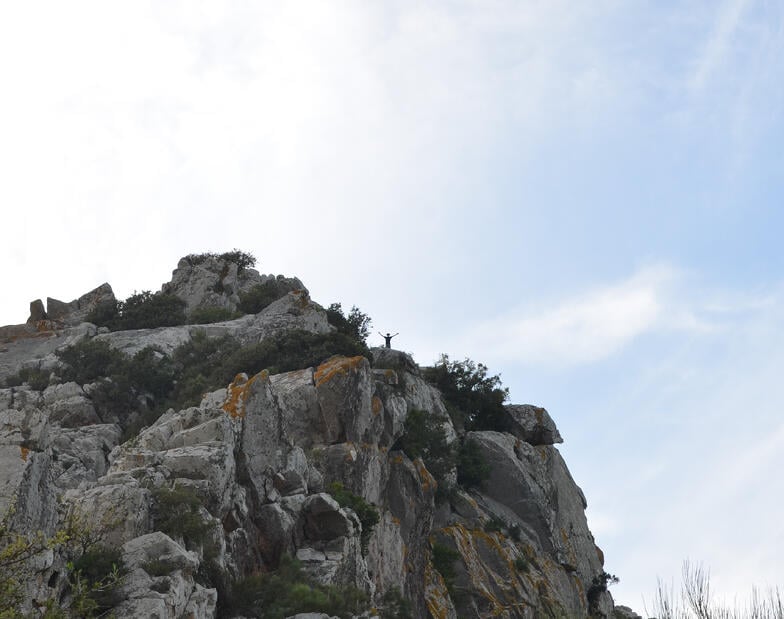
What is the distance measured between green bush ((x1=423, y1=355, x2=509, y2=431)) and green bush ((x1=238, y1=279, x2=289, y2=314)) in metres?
10.4

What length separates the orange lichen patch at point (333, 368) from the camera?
31.8 metres

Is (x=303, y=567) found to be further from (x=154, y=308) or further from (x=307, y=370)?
(x=154, y=308)

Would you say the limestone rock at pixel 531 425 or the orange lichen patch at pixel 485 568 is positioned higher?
the limestone rock at pixel 531 425

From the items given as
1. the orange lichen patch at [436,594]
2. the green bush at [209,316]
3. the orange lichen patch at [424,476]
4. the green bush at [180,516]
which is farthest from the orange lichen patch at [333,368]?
the green bush at [209,316]

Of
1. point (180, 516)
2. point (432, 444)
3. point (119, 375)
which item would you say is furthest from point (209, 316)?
point (180, 516)

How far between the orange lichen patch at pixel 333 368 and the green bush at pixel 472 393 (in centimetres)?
1888

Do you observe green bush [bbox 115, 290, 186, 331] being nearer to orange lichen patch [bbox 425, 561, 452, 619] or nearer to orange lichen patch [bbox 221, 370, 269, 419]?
orange lichen patch [bbox 425, 561, 452, 619]

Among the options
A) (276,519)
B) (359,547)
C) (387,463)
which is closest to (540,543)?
(387,463)

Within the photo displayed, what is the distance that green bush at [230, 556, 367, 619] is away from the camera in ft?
59.9

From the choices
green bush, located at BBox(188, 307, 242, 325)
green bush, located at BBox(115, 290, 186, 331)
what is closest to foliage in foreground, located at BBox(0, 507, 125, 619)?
green bush, located at BBox(188, 307, 242, 325)

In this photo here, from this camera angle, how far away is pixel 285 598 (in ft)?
61.4

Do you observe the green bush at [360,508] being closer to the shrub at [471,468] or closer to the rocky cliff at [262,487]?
the rocky cliff at [262,487]

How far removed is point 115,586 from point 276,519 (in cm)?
701

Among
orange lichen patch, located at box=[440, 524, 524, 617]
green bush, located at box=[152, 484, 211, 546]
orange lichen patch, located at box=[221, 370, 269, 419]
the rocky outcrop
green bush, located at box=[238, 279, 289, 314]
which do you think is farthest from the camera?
the rocky outcrop
